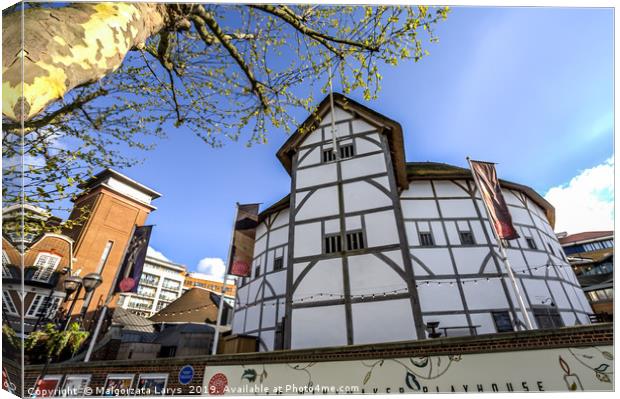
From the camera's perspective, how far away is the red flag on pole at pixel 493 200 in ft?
30.4

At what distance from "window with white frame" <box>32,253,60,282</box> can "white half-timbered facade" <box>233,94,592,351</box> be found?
17994 millimetres

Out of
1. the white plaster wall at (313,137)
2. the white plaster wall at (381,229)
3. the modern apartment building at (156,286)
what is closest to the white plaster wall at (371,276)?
the white plaster wall at (381,229)

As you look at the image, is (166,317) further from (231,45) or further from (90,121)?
(231,45)

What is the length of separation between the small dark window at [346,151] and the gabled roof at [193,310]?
17140 millimetres

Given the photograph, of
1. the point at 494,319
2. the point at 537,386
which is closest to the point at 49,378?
the point at 537,386

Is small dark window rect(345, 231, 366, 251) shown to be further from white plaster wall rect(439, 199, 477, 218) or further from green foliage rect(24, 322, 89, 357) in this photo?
green foliage rect(24, 322, 89, 357)

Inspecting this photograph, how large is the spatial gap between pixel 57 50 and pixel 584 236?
5675cm

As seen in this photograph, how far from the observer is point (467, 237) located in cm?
1188

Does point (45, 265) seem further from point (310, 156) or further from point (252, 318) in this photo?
point (310, 156)

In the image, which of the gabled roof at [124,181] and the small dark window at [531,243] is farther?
the gabled roof at [124,181]

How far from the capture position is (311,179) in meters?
12.3

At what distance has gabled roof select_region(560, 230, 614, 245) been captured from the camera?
37934 millimetres

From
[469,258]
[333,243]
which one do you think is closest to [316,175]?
[333,243]

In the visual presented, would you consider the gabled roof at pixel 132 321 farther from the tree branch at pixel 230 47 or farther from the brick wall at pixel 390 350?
the tree branch at pixel 230 47
